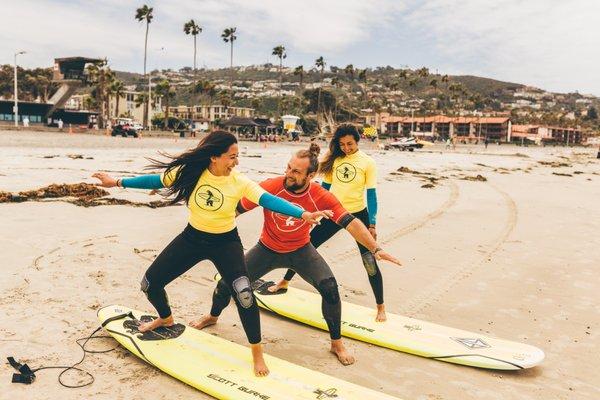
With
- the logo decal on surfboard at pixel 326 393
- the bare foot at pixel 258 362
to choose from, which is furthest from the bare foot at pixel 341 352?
the bare foot at pixel 258 362

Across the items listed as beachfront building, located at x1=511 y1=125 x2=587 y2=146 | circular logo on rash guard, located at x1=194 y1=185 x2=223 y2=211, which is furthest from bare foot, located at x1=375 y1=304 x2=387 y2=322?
beachfront building, located at x1=511 y1=125 x2=587 y2=146

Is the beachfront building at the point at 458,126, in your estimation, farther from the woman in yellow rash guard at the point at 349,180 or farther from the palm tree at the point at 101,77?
the woman in yellow rash guard at the point at 349,180

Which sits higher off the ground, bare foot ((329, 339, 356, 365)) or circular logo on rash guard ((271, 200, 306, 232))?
circular logo on rash guard ((271, 200, 306, 232))

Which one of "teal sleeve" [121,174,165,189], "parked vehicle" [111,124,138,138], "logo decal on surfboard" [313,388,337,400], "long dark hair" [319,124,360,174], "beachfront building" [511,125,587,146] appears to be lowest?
"logo decal on surfboard" [313,388,337,400]

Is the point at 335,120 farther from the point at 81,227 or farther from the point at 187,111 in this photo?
the point at 81,227

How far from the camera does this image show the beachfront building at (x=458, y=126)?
12200cm

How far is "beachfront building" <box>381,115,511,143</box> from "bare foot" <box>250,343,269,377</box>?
120 metres

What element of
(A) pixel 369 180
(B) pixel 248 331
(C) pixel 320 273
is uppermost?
(A) pixel 369 180

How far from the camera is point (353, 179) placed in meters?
5.69

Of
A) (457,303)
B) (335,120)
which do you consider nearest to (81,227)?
(457,303)

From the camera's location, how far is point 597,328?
5.69 meters

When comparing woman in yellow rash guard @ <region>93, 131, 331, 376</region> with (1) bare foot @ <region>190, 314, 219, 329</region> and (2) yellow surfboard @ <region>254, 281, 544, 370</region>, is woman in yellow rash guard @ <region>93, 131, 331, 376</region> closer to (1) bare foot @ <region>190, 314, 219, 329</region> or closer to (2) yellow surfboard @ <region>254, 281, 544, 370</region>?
(1) bare foot @ <region>190, 314, 219, 329</region>

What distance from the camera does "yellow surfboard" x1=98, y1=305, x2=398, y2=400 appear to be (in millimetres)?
3799

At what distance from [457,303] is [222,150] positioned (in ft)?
13.4
